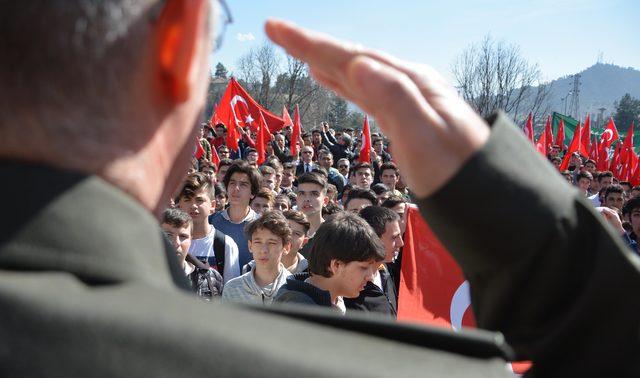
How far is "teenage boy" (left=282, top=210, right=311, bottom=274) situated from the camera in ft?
16.5

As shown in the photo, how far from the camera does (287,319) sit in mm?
745

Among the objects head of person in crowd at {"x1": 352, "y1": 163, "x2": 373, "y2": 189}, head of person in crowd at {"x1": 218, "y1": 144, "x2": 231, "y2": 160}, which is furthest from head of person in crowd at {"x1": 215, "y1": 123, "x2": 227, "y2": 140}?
head of person in crowd at {"x1": 352, "y1": 163, "x2": 373, "y2": 189}

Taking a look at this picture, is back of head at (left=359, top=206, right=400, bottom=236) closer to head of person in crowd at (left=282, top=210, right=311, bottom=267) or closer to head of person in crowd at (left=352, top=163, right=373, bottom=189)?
head of person in crowd at (left=282, top=210, right=311, bottom=267)

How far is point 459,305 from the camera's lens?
3.47 meters

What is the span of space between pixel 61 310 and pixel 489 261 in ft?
1.99

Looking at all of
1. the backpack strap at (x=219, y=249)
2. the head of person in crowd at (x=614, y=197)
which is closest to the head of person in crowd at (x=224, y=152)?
the head of person in crowd at (x=614, y=197)

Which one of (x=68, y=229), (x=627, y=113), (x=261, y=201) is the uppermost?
(x=627, y=113)

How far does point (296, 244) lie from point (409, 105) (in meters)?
4.30

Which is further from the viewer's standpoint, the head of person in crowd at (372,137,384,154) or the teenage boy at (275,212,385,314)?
the head of person in crowd at (372,137,384,154)

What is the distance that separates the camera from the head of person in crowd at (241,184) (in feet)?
20.6

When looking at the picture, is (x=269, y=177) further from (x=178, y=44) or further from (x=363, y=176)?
(x=178, y=44)

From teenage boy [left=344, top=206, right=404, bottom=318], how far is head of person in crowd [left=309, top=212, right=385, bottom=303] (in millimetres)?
157

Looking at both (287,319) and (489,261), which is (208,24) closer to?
(287,319)

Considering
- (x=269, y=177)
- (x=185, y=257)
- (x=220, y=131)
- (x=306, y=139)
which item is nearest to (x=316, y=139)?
(x=306, y=139)
